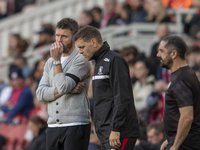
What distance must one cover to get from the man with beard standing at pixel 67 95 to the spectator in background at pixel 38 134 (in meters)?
2.70

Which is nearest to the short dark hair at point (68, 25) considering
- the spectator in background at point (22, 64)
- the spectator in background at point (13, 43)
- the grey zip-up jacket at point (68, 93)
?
the grey zip-up jacket at point (68, 93)

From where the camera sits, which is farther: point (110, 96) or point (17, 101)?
point (17, 101)

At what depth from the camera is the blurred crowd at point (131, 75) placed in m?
7.40

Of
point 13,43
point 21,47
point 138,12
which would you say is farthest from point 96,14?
point 13,43

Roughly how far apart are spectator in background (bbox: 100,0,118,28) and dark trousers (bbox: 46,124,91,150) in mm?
8085

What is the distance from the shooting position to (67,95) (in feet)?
14.7

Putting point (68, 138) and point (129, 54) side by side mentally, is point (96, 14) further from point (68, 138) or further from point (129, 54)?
point (68, 138)

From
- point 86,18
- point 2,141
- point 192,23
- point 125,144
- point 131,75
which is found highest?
point 86,18

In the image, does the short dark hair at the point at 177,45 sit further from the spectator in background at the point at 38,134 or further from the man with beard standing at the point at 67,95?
the spectator in background at the point at 38,134

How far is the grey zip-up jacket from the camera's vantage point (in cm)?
439

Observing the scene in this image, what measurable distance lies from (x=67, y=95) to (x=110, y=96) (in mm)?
582

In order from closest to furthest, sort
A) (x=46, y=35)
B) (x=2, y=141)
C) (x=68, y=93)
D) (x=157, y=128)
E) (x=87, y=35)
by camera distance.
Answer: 1. (x=87, y=35)
2. (x=68, y=93)
3. (x=157, y=128)
4. (x=2, y=141)
5. (x=46, y=35)

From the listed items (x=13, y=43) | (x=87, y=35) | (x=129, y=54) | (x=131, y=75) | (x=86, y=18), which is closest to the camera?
(x=87, y=35)

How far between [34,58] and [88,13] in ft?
6.98
